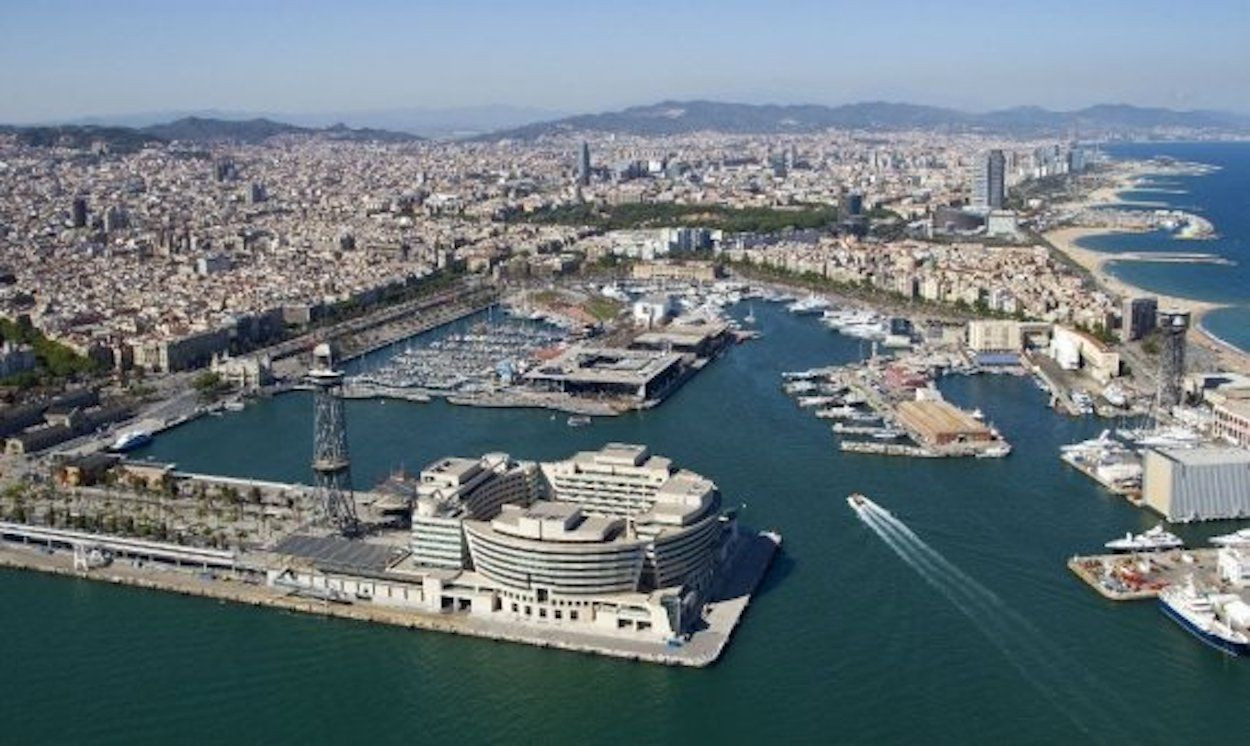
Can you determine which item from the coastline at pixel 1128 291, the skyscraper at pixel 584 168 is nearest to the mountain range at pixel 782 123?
the skyscraper at pixel 584 168

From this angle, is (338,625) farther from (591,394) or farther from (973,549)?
(591,394)

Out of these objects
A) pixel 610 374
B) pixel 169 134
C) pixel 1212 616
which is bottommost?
pixel 1212 616

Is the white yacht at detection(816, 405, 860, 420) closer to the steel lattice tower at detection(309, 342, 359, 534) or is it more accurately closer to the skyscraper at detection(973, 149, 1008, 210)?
the steel lattice tower at detection(309, 342, 359, 534)

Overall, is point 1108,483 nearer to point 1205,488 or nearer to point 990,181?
point 1205,488

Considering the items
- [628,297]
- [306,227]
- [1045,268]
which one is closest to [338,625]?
[628,297]

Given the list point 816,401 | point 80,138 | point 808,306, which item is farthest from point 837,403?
point 80,138

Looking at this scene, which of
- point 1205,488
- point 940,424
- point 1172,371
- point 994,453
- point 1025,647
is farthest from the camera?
point 1172,371

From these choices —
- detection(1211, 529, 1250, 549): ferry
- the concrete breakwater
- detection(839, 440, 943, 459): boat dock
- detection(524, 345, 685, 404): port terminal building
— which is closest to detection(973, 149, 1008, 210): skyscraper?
detection(524, 345, 685, 404): port terminal building

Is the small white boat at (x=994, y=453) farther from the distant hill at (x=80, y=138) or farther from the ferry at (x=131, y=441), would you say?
the distant hill at (x=80, y=138)

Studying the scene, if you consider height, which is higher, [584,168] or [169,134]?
[169,134]
